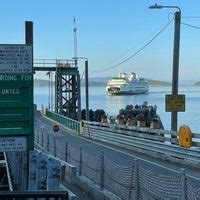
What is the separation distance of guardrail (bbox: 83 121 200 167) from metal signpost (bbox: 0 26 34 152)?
11.1 m

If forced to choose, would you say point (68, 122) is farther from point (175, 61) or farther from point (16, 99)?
point (16, 99)

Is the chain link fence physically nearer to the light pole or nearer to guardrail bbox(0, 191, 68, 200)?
guardrail bbox(0, 191, 68, 200)

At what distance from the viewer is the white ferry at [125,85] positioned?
17462cm

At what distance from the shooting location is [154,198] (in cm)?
1030

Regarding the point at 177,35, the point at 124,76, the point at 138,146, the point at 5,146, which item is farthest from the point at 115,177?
the point at 124,76

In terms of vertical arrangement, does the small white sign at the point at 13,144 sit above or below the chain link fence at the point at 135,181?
above

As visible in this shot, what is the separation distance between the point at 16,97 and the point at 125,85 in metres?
169

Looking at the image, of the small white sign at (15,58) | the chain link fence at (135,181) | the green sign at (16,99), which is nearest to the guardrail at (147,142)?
the chain link fence at (135,181)

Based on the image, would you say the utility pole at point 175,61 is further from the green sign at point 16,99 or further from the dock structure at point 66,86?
the dock structure at point 66,86

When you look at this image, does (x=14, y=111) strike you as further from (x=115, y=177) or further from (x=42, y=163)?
(x=115, y=177)

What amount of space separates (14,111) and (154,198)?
3061 millimetres

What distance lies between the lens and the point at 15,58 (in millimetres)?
11109

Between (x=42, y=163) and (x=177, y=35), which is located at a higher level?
(x=177, y=35)

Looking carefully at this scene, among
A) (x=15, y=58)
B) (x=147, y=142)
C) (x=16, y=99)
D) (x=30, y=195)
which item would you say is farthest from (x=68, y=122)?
(x=30, y=195)
